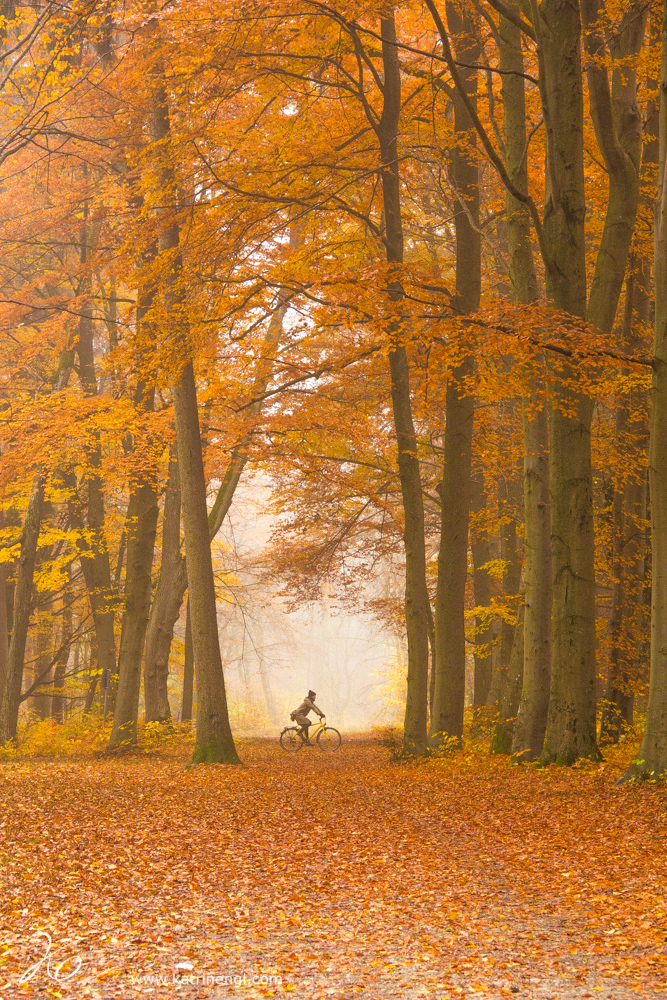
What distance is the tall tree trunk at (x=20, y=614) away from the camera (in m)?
14.9

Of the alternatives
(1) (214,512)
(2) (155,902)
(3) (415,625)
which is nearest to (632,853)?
(2) (155,902)

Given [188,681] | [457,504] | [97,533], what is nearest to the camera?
[457,504]

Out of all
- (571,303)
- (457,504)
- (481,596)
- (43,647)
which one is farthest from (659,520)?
(43,647)

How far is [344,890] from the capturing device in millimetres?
5242

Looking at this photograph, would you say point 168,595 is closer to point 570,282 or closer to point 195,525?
point 195,525

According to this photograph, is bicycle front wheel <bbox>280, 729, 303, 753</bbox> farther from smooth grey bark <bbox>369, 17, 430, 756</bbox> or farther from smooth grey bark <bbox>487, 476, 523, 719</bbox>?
smooth grey bark <bbox>369, 17, 430, 756</bbox>

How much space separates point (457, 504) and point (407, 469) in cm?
90

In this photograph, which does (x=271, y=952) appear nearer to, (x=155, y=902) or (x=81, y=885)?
(x=155, y=902)

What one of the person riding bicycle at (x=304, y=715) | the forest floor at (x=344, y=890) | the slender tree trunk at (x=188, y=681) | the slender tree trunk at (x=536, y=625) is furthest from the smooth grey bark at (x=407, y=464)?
the slender tree trunk at (x=188, y=681)

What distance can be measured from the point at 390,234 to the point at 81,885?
9663 mm

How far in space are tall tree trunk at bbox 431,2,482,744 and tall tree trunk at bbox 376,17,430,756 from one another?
0.90 feet

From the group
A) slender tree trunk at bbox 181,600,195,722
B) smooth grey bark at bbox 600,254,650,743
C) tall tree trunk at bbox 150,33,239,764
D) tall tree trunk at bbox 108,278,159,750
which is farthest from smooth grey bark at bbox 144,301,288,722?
smooth grey bark at bbox 600,254,650,743

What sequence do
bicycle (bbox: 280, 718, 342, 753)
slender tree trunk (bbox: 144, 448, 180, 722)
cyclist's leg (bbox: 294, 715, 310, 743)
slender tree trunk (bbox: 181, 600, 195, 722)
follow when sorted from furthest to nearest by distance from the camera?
slender tree trunk (bbox: 181, 600, 195, 722) → bicycle (bbox: 280, 718, 342, 753) → cyclist's leg (bbox: 294, 715, 310, 743) → slender tree trunk (bbox: 144, 448, 180, 722)

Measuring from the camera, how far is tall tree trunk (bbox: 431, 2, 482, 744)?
11.9m
